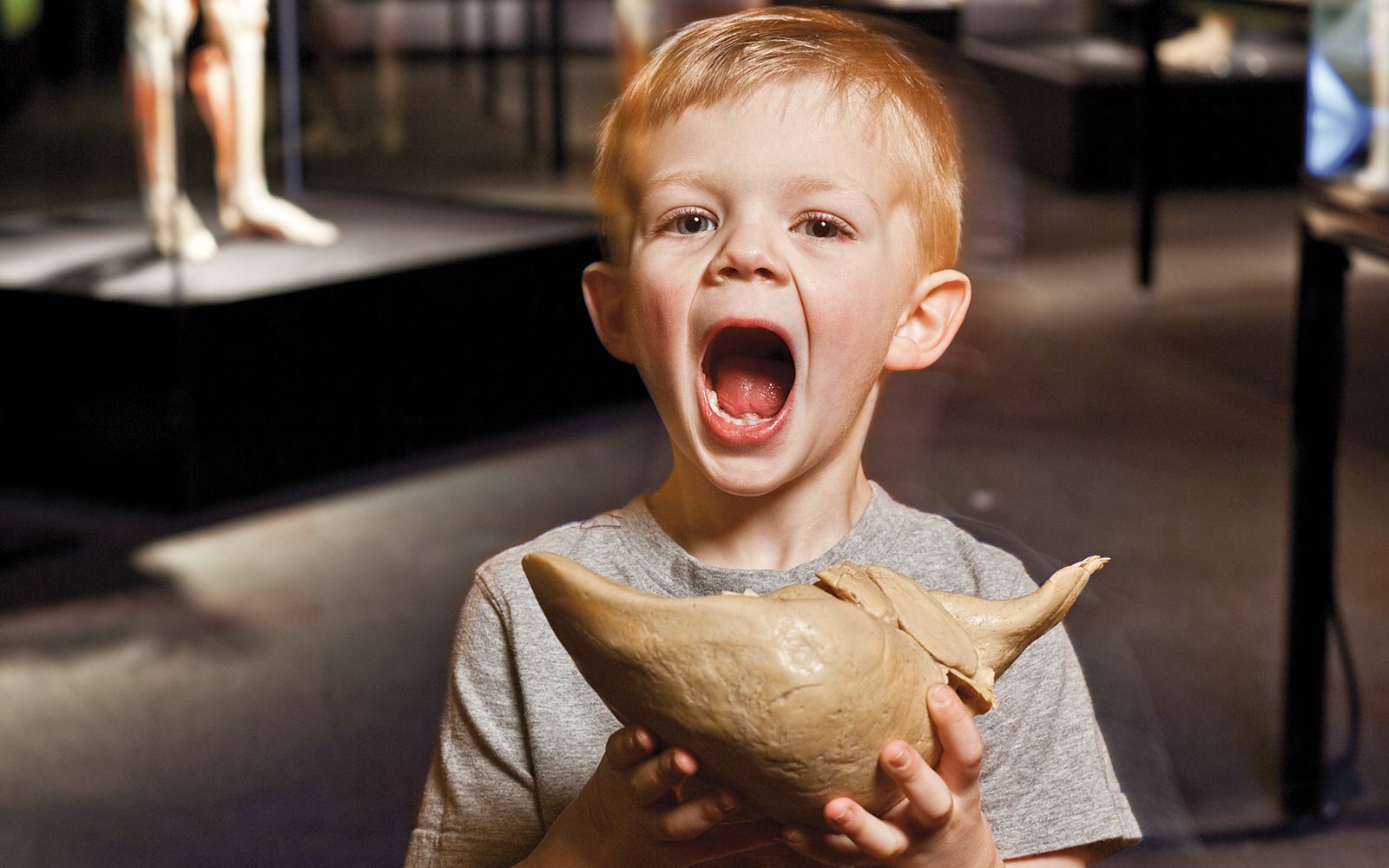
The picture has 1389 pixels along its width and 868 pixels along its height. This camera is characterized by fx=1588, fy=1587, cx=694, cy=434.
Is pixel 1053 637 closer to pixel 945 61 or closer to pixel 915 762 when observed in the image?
pixel 915 762

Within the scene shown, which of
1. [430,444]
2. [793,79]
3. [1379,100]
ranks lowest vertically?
[430,444]

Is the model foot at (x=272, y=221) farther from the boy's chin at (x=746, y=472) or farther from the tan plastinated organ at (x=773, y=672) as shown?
the tan plastinated organ at (x=773, y=672)

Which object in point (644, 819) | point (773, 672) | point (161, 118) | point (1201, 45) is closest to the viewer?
point (773, 672)

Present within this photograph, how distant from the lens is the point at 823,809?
80 centimetres

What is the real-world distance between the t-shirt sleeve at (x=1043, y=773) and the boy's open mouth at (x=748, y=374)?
251 mm

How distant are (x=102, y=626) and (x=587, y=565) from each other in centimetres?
264

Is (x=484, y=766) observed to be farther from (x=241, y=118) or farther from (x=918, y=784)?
(x=241, y=118)

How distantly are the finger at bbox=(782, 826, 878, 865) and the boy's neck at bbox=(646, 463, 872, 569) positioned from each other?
0.24 metres

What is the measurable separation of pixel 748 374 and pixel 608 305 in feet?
0.49

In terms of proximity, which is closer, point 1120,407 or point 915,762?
point 915,762

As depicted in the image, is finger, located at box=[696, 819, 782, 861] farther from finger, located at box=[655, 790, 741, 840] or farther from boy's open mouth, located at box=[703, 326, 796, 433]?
boy's open mouth, located at box=[703, 326, 796, 433]

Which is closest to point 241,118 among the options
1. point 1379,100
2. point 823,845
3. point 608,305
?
point 1379,100

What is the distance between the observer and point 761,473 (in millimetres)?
924

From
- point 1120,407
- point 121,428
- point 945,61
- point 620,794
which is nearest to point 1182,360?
point 1120,407
